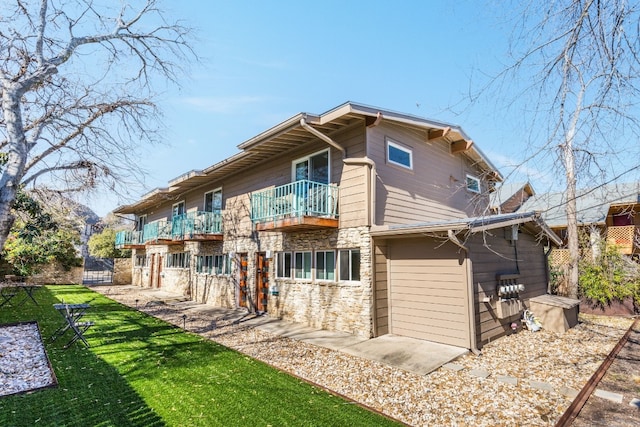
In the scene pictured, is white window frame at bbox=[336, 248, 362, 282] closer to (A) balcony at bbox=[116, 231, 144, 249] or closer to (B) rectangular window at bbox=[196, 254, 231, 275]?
(B) rectangular window at bbox=[196, 254, 231, 275]

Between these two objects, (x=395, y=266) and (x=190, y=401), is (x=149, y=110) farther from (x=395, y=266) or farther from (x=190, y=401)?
(x=395, y=266)

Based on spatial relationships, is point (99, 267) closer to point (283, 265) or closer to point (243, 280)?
point (243, 280)

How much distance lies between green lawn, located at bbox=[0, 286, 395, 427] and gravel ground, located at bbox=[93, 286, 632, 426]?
50 cm

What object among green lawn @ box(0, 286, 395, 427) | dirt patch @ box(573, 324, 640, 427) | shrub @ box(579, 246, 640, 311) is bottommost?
dirt patch @ box(573, 324, 640, 427)

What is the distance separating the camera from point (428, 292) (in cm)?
738

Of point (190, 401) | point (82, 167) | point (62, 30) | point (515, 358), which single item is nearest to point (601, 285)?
point (515, 358)

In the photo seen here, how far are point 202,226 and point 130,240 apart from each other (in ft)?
37.2

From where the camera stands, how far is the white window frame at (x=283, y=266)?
9.91 metres

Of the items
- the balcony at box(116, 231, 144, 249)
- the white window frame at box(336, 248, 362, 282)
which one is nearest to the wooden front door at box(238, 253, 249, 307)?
the white window frame at box(336, 248, 362, 282)

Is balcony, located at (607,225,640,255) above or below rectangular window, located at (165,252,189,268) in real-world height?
above

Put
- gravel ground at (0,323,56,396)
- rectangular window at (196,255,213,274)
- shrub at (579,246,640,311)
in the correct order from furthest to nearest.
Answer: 1. rectangular window at (196,255,213,274)
2. shrub at (579,246,640,311)
3. gravel ground at (0,323,56,396)

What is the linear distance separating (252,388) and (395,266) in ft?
15.2

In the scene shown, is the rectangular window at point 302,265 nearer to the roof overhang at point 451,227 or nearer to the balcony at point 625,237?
the roof overhang at point 451,227

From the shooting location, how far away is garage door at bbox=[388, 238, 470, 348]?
6.82 m
